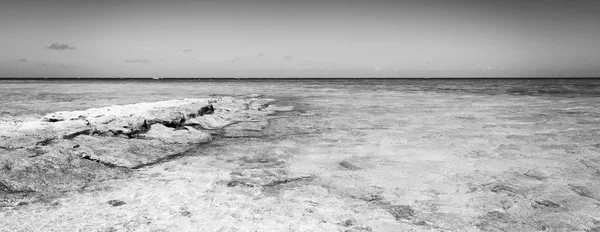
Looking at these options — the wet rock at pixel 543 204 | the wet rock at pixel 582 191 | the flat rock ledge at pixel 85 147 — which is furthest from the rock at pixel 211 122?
the wet rock at pixel 582 191

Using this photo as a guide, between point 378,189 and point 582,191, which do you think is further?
point 378,189

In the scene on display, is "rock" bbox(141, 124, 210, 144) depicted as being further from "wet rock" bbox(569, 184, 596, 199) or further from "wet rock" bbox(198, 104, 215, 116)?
"wet rock" bbox(569, 184, 596, 199)

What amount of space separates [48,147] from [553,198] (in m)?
5.98

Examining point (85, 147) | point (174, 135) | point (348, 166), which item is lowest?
point (348, 166)

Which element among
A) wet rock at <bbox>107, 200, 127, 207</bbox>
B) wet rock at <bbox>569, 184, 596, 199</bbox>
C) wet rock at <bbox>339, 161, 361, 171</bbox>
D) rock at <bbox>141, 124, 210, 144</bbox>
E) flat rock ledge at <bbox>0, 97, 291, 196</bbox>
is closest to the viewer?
wet rock at <bbox>107, 200, 127, 207</bbox>

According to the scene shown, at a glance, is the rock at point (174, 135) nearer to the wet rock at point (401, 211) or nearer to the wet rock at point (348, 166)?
the wet rock at point (348, 166)

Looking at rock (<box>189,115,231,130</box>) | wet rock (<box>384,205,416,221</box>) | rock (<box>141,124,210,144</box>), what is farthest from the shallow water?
rock (<box>189,115,231,130</box>)

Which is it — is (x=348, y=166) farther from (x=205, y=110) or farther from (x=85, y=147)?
(x=205, y=110)

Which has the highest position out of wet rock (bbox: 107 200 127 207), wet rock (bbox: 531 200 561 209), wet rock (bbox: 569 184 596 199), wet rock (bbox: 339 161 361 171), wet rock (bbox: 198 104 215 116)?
wet rock (bbox: 198 104 215 116)

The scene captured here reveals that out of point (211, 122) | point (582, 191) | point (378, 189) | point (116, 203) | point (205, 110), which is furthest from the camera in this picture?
point (205, 110)

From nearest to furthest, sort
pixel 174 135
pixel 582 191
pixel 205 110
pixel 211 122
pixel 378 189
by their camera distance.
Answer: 1. pixel 582 191
2. pixel 378 189
3. pixel 174 135
4. pixel 211 122
5. pixel 205 110

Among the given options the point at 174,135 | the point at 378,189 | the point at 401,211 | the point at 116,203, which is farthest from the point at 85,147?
the point at 401,211

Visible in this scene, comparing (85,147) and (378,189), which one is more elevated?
(85,147)

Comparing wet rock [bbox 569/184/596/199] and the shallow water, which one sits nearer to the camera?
the shallow water
